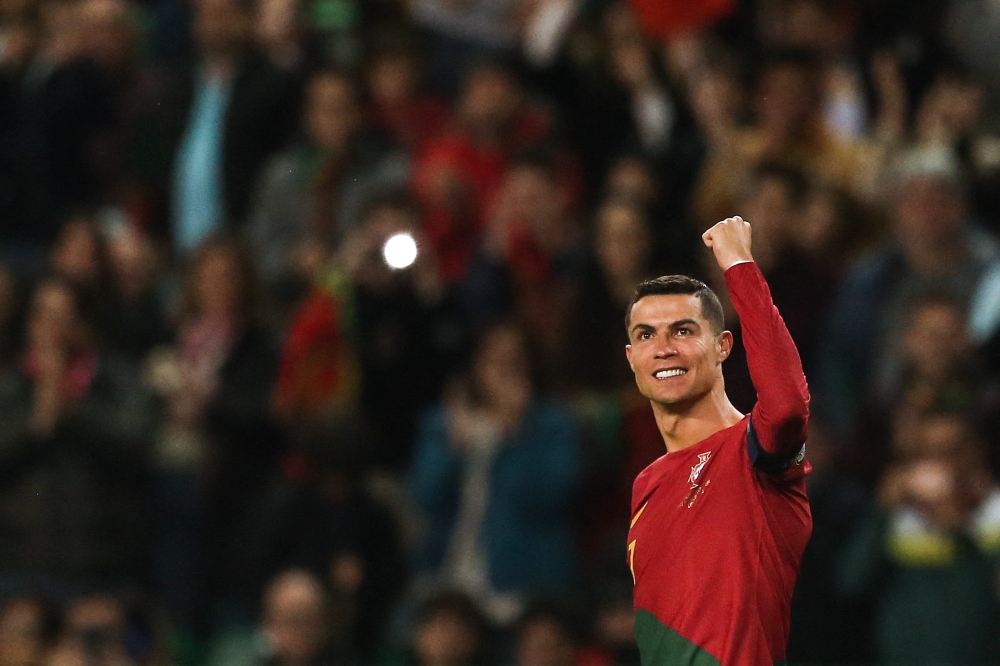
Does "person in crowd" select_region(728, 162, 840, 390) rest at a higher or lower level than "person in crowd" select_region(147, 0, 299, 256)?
lower

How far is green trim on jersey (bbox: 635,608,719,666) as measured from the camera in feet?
11.4

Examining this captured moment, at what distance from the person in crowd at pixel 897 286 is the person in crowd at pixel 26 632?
3608 mm

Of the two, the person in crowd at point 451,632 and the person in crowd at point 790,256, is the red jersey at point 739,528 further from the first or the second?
the person in crowd at point 451,632

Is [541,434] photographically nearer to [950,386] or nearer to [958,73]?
[950,386]

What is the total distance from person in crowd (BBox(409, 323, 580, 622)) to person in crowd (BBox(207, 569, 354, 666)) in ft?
1.63

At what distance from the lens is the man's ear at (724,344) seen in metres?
3.63

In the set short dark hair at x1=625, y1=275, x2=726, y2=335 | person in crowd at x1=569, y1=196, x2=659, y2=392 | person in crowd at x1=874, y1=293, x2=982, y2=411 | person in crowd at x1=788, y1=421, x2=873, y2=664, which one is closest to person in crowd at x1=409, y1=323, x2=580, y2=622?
person in crowd at x1=569, y1=196, x2=659, y2=392

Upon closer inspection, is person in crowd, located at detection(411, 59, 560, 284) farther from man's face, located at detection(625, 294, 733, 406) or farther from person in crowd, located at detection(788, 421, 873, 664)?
man's face, located at detection(625, 294, 733, 406)

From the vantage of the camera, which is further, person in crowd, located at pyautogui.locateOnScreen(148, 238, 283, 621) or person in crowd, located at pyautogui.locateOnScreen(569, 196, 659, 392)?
person in crowd, located at pyautogui.locateOnScreen(148, 238, 283, 621)

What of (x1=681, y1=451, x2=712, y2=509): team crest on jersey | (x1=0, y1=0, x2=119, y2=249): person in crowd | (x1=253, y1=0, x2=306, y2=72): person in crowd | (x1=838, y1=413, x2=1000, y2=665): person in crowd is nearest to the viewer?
(x1=681, y1=451, x2=712, y2=509): team crest on jersey

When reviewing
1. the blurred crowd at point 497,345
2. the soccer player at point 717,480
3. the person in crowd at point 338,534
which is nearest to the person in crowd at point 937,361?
the blurred crowd at point 497,345

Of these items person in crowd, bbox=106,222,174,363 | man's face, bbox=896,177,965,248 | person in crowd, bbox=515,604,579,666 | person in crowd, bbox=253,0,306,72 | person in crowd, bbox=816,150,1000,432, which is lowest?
person in crowd, bbox=515,604,579,666

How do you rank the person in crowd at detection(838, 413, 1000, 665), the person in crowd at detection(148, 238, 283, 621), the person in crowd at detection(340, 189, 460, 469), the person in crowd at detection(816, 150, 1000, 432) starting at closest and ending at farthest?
the person in crowd at detection(838, 413, 1000, 665) < the person in crowd at detection(816, 150, 1000, 432) < the person in crowd at detection(340, 189, 460, 469) < the person in crowd at detection(148, 238, 283, 621)

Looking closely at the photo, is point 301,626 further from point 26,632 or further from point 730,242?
point 730,242
